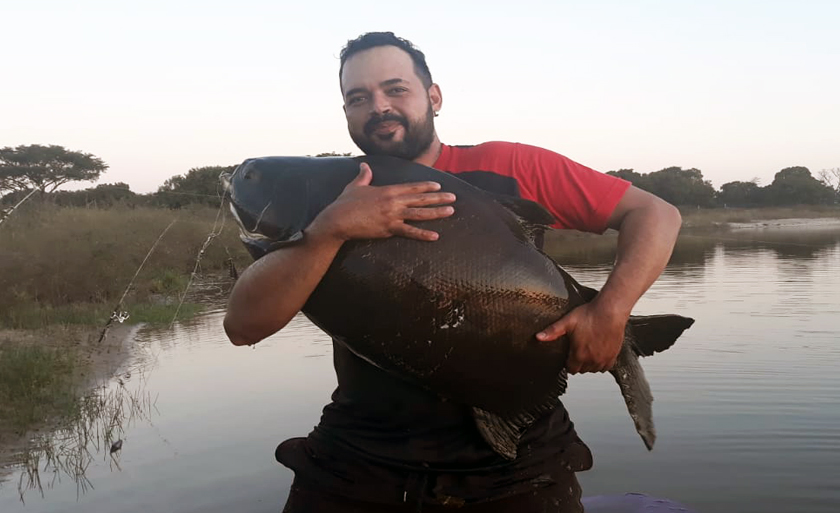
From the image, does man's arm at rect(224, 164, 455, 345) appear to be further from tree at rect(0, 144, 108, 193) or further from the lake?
tree at rect(0, 144, 108, 193)

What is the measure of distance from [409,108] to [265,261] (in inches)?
34.7

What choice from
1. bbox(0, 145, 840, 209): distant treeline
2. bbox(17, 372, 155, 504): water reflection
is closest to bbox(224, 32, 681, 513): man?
bbox(17, 372, 155, 504): water reflection

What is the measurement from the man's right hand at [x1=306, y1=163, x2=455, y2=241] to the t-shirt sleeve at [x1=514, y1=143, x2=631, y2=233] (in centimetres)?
55

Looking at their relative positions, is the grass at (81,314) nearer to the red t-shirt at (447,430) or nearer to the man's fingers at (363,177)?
the red t-shirt at (447,430)

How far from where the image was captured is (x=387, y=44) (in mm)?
2855

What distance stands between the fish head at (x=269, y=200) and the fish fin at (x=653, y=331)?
1.27 meters

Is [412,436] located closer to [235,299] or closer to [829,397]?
[235,299]

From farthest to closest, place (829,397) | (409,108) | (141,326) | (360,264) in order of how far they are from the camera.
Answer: (141,326) → (829,397) → (409,108) → (360,264)

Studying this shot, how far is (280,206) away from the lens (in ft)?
8.47

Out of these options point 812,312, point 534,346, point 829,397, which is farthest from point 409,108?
point 812,312

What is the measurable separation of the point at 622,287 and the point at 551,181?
1.78 ft

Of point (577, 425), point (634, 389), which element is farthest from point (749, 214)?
point (634, 389)

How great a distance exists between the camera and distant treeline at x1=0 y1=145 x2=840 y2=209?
2981cm

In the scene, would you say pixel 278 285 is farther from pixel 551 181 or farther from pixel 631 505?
pixel 631 505
